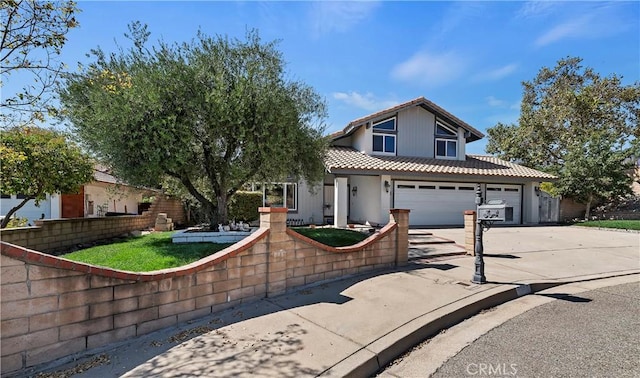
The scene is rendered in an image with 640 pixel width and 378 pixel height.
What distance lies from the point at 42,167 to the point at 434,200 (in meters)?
15.2

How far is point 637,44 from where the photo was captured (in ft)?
44.8

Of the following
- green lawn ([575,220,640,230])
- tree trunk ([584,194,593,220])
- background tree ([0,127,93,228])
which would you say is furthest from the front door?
tree trunk ([584,194,593,220])

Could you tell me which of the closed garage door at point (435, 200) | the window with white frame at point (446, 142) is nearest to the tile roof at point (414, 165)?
the window with white frame at point (446, 142)

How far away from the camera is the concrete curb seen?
337 centimetres

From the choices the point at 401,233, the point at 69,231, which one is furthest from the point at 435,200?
the point at 69,231

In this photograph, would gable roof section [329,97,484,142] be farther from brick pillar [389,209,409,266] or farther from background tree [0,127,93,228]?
background tree [0,127,93,228]

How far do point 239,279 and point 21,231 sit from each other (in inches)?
247

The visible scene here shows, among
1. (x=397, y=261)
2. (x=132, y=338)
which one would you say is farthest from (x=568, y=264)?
(x=132, y=338)

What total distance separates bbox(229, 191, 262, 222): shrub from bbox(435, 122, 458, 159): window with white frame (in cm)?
1023

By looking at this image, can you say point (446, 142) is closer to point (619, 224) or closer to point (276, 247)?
point (619, 224)

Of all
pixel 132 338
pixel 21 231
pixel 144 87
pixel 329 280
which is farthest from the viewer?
pixel 21 231

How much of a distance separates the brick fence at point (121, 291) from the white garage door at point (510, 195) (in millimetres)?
14735

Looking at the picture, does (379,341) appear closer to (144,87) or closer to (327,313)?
(327,313)

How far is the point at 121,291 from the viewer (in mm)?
3697
